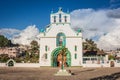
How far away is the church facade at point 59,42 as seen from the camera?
48906 millimetres

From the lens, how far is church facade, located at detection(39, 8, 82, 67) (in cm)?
4891

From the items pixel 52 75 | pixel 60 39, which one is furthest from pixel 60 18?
pixel 52 75

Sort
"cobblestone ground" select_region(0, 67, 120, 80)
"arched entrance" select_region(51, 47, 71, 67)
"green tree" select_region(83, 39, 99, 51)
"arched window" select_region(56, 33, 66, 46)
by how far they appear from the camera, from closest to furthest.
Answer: "cobblestone ground" select_region(0, 67, 120, 80), "arched entrance" select_region(51, 47, 71, 67), "arched window" select_region(56, 33, 66, 46), "green tree" select_region(83, 39, 99, 51)

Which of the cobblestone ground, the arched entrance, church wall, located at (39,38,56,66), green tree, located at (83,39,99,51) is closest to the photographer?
the cobblestone ground

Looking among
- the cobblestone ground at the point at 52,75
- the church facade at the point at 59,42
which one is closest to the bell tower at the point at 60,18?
the church facade at the point at 59,42

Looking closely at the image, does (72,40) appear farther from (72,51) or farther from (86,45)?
(86,45)

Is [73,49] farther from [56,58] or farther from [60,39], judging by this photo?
[56,58]

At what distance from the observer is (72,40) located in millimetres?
49312

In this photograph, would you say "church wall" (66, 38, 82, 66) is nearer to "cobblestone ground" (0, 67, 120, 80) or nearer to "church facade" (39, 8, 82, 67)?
"church facade" (39, 8, 82, 67)

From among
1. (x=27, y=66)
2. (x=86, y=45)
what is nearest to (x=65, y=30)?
(x=27, y=66)

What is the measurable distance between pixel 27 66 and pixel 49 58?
504 centimetres

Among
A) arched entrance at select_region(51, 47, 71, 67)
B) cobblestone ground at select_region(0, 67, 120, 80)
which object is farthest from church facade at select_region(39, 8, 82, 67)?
cobblestone ground at select_region(0, 67, 120, 80)

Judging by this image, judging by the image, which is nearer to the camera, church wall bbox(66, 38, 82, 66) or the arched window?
church wall bbox(66, 38, 82, 66)

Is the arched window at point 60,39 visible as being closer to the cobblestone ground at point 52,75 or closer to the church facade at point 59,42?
the church facade at point 59,42
